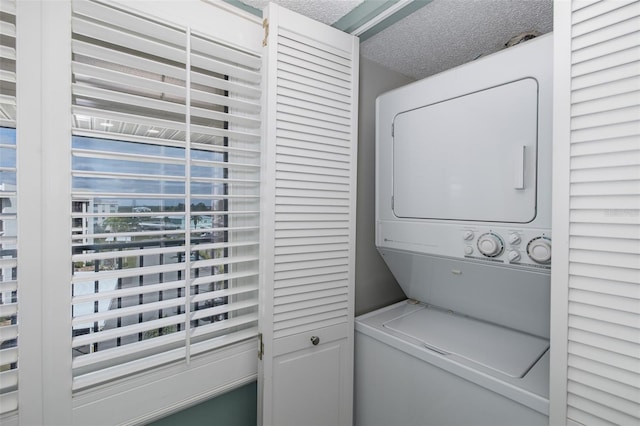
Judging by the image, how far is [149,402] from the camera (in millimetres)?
1475

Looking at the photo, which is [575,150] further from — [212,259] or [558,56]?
[212,259]

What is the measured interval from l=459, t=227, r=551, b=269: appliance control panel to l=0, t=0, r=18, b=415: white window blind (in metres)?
2.02

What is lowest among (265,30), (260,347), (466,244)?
(260,347)

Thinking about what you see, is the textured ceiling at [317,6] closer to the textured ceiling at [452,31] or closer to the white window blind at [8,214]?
the textured ceiling at [452,31]

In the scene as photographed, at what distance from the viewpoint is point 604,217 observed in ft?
3.32

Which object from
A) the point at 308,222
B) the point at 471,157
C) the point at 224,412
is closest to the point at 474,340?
the point at 471,157

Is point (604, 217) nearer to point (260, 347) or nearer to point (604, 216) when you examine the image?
point (604, 216)

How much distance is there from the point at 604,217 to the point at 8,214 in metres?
2.15

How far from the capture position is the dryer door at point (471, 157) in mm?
1425

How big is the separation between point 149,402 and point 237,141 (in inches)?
55.9

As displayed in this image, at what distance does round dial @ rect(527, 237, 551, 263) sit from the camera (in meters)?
1.35

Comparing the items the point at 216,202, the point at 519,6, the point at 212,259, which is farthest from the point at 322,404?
the point at 519,6

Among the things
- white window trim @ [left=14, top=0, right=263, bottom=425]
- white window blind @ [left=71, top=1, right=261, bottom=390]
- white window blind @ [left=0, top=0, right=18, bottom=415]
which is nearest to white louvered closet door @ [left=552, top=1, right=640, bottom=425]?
white window blind @ [left=71, top=1, right=261, bottom=390]

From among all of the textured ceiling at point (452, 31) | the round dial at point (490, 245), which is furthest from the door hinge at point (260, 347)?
the textured ceiling at point (452, 31)
